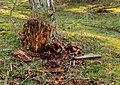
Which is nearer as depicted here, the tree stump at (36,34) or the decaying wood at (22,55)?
the decaying wood at (22,55)

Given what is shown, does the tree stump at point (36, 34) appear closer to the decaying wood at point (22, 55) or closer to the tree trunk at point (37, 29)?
the tree trunk at point (37, 29)

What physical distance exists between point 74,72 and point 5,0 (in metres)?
10.1

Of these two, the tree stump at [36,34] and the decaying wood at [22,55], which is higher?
the tree stump at [36,34]

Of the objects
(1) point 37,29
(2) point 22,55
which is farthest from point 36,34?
(2) point 22,55

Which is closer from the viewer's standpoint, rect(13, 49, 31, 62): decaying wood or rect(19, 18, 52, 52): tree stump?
rect(13, 49, 31, 62): decaying wood

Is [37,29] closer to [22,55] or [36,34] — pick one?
[36,34]

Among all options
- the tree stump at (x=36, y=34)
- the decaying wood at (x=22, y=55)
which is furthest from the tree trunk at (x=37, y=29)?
the decaying wood at (x=22, y=55)

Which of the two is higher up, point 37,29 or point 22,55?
point 37,29

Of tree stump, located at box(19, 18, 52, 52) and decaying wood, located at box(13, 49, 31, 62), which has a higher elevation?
tree stump, located at box(19, 18, 52, 52)

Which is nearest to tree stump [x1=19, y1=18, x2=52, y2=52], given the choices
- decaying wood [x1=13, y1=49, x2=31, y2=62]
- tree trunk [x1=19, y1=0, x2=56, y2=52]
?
tree trunk [x1=19, y1=0, x2=56, y2=52]

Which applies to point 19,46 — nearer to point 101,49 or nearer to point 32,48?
point 32,48

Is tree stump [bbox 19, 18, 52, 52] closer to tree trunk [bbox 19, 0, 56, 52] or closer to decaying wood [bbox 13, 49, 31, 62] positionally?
tree trunk [bbox 19, 0, 56, 52]

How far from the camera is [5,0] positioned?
1411 cm

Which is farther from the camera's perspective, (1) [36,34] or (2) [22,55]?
(1) [36,34]
